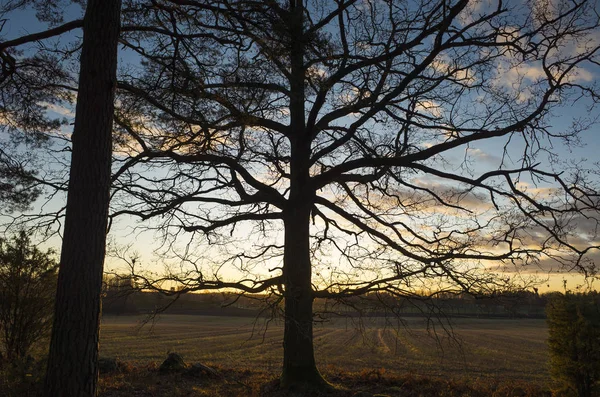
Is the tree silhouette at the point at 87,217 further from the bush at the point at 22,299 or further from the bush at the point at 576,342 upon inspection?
the bush at the point at 576,342

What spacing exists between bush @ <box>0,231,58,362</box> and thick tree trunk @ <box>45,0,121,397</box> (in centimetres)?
528

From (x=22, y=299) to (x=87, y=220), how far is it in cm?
609

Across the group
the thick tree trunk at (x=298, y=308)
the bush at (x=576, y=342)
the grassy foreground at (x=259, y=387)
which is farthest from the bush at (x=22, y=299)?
the bush at (x=576, y=342)

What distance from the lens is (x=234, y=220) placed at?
10.3 metres

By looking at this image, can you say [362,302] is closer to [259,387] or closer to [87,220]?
[259,387]

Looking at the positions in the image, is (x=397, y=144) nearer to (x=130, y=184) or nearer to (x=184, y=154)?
(x=184, y=154)

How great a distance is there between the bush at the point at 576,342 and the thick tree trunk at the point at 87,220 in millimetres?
9135

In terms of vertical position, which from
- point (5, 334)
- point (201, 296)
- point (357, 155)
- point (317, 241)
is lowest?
point (5, 334)

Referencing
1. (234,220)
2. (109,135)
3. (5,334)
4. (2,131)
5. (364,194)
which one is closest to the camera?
(109,135)

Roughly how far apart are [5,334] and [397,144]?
30.6 ft

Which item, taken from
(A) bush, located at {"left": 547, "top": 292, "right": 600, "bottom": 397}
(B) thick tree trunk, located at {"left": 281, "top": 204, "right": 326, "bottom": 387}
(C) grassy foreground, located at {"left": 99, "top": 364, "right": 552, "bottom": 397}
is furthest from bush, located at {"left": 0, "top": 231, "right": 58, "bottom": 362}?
(A) bush, located at {"left": 547, "top": 292, "right": 600, "bottom": 397}

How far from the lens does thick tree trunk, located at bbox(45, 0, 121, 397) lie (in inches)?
186

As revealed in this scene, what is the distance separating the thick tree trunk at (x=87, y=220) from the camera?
4.73 meters

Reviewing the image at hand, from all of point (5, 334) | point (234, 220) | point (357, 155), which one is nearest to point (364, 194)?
point (357, 155)
